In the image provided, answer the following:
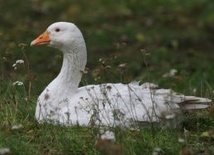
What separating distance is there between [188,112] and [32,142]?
1.81 meters

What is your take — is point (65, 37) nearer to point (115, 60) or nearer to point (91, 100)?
point (91, 100)

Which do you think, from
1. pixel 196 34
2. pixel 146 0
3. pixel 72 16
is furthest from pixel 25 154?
pixel 146 0

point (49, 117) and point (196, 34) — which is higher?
point (196, 34)

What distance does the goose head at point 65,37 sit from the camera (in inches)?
328

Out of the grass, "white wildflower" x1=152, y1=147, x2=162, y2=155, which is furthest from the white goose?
"white wildflower" x1=152, y1=147, x2=162, y2=155

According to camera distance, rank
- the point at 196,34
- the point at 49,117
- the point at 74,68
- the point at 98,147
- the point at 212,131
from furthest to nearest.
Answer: the point at 196,34 < the point at 74,68 < the point at 49,117 < the point at 212,131 < the point at 98,147

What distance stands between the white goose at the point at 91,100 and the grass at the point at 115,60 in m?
0.18

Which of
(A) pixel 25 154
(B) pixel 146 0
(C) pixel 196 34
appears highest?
(B) pixel 146 0

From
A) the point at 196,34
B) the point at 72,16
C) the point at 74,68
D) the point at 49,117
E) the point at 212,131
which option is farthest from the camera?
the point at 72,16

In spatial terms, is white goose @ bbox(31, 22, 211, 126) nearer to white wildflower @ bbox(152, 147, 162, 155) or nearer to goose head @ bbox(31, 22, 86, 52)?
goose head @ bbox(31, 22, 86, 52)

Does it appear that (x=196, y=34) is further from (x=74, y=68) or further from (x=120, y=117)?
(x=120, y=117)

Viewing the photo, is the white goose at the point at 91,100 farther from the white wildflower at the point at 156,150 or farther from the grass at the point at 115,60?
the white wildflower at the point at 156,150

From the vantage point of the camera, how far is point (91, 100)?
305 inches

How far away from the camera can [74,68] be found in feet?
27.7
